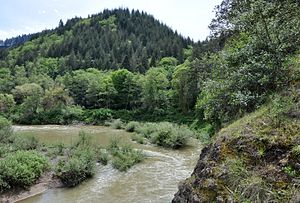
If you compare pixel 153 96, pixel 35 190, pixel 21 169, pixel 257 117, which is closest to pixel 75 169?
pixel 35 190

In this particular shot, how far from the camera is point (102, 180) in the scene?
64.5 feet

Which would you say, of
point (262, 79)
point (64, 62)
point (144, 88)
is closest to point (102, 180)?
point (262, 79)

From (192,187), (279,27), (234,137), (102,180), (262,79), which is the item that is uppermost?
(279,27)

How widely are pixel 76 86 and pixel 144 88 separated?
1830 cm

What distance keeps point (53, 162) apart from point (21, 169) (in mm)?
4321

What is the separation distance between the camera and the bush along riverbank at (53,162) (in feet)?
56.5

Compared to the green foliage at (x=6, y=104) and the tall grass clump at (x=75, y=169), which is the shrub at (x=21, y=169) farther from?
the green foliage at (x=6, y=104)

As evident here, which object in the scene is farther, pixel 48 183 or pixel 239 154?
pixel 48 183

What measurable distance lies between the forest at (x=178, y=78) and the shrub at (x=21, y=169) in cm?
935

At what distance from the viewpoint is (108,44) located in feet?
418

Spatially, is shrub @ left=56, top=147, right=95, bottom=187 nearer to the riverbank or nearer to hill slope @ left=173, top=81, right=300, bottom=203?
the riverbank

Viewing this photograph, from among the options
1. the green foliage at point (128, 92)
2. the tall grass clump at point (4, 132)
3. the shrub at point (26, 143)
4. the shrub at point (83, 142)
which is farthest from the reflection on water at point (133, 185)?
the green foliage at point (128, 92)

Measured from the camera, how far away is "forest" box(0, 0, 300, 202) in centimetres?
842

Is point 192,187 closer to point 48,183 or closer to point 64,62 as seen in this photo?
point 48,183
